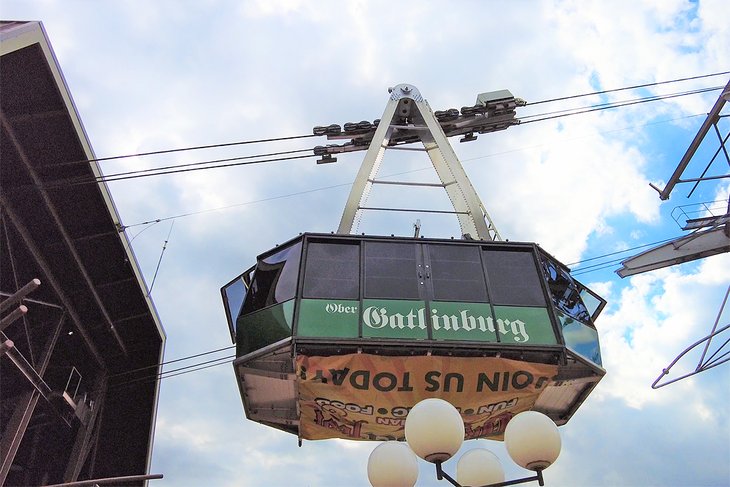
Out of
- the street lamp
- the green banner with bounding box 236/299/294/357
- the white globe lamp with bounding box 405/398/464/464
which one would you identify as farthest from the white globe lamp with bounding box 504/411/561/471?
the green banner with bounding box 236/299/294/357

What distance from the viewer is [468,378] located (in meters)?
9.48

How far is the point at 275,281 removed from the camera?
10.1 meters

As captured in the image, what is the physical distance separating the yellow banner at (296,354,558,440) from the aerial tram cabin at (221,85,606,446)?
20 millimetres

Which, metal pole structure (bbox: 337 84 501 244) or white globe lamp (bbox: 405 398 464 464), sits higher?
metal pole structure (bbox: 337 84 501 244)

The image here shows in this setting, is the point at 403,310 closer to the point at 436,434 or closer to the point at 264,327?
the point at 264,327

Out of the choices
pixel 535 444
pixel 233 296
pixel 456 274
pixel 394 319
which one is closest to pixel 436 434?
pixel 535 444

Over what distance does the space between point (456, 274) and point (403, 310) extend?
1264 mm

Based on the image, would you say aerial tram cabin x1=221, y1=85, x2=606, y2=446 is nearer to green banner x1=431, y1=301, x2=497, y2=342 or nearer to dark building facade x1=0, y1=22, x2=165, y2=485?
green banner x1=431, y1=301, x2=497, y2=342

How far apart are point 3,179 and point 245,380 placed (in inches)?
226

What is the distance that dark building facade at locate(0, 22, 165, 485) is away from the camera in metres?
10.2

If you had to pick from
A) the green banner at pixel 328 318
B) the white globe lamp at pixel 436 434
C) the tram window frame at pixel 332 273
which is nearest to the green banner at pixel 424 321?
the green banner at pixel 328 318

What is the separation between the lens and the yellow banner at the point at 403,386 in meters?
9.21

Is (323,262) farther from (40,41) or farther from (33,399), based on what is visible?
(33,399)

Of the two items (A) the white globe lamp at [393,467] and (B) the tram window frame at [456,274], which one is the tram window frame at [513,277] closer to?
(B) the tram window frame at [456,274]
